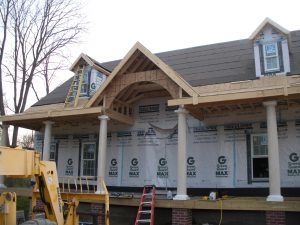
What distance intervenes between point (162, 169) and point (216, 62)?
17.4ft

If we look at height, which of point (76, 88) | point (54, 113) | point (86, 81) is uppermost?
point (86, 81)

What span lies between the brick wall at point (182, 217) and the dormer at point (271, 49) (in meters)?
5.85

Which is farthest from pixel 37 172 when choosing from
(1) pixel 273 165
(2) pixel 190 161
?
(2) pixel 190 161

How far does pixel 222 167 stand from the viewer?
14898mm

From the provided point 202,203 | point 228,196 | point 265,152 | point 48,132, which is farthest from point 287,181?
point 48,132

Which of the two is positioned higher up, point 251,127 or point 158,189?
point 251,127

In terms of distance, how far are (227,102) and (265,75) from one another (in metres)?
2.59

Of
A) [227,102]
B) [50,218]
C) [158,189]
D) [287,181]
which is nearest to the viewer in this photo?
[50,218]

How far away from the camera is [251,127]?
14.7m

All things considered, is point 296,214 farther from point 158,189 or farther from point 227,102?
point 158,189

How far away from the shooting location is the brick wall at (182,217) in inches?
491

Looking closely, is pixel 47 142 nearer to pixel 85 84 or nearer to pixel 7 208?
pixel 85 84

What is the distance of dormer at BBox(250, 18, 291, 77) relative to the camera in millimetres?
14203

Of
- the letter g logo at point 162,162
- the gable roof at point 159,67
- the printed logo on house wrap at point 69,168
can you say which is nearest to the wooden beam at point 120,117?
the gable roof at point 159,67
